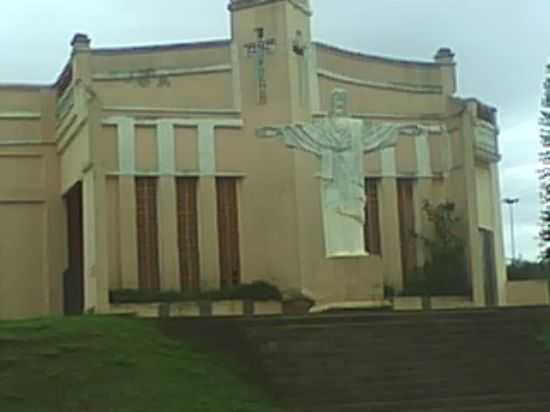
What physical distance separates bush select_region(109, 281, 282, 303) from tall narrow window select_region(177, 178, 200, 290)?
623mm

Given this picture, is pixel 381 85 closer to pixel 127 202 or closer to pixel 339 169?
pixel 127 202

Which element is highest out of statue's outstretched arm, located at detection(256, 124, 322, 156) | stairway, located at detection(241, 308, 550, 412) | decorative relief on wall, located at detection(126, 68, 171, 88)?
decorative relief on wall, located at detection(126, 68, 171, 88)

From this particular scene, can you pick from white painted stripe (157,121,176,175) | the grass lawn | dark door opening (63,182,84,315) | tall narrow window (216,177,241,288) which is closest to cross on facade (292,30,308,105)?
tall narrow window (216,177,241,288)

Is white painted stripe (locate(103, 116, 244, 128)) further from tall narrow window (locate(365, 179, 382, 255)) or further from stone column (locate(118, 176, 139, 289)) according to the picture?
tall narrow window (locate(365, 179, 382, 255))

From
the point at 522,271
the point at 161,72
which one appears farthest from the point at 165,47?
the point at 522,271

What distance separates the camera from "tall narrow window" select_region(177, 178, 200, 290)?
3170 centimetres

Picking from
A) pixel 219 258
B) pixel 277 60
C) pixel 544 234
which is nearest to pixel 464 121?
pixel 277 60

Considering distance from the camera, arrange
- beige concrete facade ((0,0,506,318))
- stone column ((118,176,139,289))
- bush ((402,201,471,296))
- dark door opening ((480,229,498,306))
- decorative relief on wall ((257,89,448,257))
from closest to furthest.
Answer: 1. decorative relief on wall ((257,89,448,257))
2. stone column ((118,176,139,289))
3. beige concrete facade ((0,0,506,318))
4. bush ((402,201,471,296))
5. dark door opening ((480,229,498,306))

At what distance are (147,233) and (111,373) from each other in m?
17.0

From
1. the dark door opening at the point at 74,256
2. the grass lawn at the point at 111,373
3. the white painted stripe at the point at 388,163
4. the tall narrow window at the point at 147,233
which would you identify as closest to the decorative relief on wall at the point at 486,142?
the white painted stripe at the point at 388,163

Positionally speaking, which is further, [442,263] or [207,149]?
[442,263]

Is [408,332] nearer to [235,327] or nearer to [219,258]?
[235,327]

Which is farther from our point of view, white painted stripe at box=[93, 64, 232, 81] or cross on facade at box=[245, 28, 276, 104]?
cross on facade at box=[245, 28, 276, 104]

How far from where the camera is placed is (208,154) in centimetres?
3209
